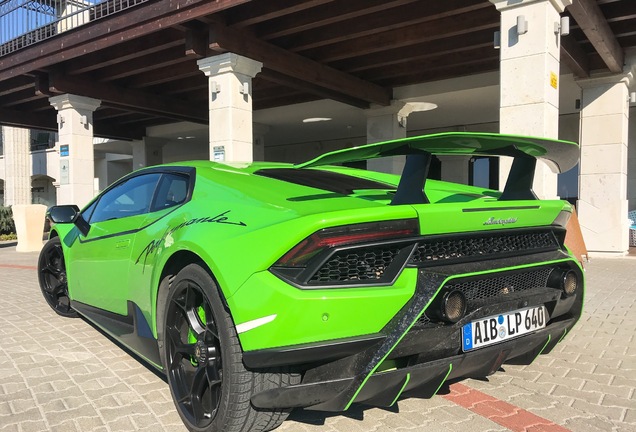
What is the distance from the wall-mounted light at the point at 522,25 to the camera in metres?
5.93

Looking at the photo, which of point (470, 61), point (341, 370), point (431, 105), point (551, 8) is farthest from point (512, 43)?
point (431, 105)

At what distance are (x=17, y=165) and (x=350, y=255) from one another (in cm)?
2861

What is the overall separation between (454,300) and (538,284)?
71cm

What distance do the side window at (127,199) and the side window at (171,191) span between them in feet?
0.32

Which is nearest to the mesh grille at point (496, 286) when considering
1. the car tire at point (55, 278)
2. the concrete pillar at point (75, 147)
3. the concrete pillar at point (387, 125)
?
the car tire at point (55, 278)

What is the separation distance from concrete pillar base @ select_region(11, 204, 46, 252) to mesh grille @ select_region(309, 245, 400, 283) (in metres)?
12.1

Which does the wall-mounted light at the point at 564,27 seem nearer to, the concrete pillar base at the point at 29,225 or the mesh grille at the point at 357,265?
the mesh grille at the point at 357,265

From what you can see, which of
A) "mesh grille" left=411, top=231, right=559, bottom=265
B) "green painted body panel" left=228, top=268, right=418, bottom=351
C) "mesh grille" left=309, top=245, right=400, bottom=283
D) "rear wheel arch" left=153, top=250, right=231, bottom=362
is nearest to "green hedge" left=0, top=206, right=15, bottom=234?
"rear wheel arch" left=153, top=250, right=231, bottom=362

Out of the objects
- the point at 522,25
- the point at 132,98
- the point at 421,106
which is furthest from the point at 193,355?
the point at 421,106

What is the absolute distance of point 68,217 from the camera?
12.6ft

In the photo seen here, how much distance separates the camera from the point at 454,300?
6.60ft

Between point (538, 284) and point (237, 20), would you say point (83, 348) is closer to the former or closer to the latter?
point (538, 284)

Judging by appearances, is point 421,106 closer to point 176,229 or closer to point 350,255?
point 176,229

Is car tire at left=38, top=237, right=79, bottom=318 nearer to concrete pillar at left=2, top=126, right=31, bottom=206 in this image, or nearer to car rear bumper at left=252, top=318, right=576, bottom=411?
car rear bumper at left=252, top=318, right=576, bottom=411
